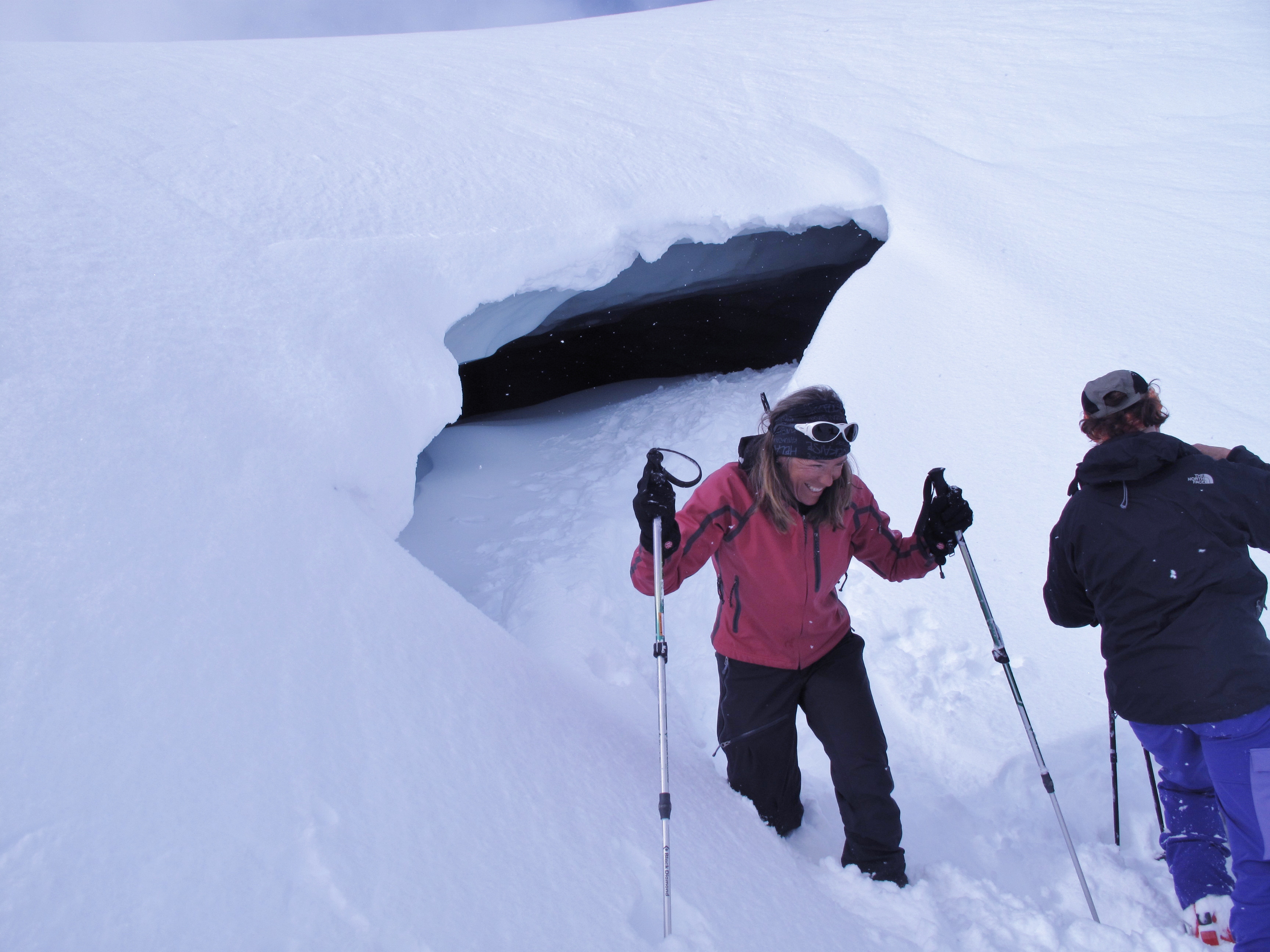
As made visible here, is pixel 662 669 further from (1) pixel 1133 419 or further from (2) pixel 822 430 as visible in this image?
(1) pixel 1133 419

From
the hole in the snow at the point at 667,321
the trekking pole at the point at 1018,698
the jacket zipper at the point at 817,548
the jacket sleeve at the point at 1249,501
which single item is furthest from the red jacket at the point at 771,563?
the hole in the snow at the point at 667,321

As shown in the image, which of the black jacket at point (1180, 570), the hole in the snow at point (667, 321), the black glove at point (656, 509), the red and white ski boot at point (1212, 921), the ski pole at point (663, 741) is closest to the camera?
the ski pole at point (663, 741)

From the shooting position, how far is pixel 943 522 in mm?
2318

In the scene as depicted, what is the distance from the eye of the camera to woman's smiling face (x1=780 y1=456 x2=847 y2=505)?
212 cm

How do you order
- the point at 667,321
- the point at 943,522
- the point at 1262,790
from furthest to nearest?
the point at 667,321, the point at 943,522, the point at 1262,790

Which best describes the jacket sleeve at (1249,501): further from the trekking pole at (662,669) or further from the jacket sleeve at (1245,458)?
the trekking pole at (662,669)

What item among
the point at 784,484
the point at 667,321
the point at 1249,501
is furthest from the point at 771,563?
the point at 667,321

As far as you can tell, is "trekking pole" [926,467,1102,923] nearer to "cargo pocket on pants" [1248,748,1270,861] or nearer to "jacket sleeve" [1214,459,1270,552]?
"cargo pocket on pants" [1248,748,1270,861]

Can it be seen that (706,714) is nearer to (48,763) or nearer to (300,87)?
(48,763)

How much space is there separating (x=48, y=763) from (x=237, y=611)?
0.53 m

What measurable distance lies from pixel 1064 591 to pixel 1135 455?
481 millimetres

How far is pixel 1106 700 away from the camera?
2.66 m

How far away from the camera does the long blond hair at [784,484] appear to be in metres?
2.17

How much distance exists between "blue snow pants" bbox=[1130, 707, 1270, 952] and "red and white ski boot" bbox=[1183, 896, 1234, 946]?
2 centimetres
